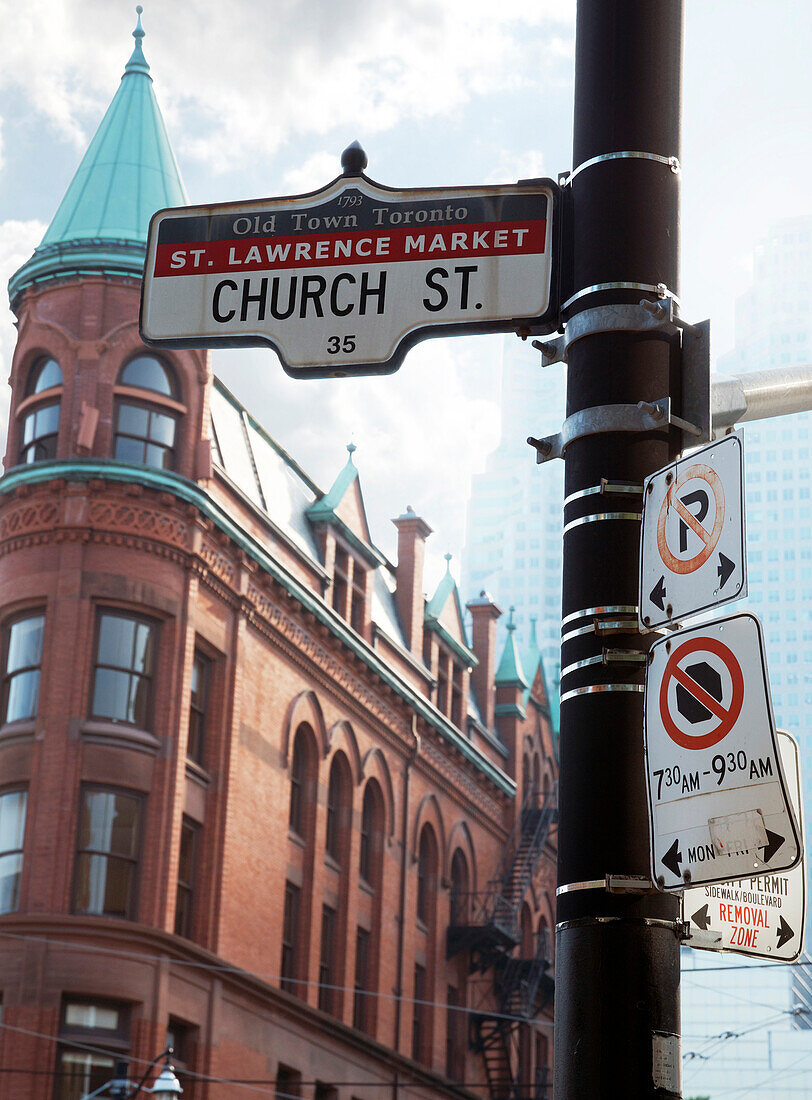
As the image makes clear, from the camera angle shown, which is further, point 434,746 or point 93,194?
point 434,746

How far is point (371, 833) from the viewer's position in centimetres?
3781

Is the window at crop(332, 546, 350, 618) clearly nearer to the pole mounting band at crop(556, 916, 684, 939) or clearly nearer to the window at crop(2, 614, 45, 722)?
the window at crop(2, 614, 45, 722)

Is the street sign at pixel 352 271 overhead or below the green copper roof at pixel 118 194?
below

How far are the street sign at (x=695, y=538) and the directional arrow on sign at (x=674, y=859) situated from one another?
566mm

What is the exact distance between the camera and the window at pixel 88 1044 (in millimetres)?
25938

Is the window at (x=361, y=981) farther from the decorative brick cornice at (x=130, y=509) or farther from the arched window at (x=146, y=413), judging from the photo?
the arched window at (x=146, y=413)

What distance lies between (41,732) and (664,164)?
2488cm

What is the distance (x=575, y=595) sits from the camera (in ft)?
14.1

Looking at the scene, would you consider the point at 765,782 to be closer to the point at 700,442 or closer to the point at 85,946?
the point at 700,442


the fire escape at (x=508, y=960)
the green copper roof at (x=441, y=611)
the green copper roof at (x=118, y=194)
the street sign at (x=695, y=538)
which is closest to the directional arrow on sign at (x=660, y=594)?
the street sign at (x=695, y=538)

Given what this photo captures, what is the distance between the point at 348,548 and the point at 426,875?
913cm

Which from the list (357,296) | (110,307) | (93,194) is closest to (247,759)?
(110,307)

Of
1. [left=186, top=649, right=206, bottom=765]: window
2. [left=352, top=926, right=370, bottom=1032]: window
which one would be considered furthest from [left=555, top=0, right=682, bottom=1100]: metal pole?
[left=352, top=926, right=370, bottom=1032]: window

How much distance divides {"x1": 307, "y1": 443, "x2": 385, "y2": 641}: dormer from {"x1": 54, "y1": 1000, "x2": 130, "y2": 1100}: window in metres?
11.2
